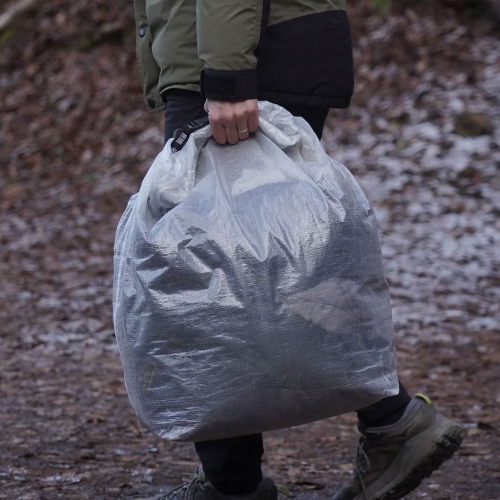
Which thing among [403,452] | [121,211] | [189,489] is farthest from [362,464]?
[121,211]

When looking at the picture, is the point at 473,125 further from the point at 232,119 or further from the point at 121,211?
the point at 232,119

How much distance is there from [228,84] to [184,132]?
195mm

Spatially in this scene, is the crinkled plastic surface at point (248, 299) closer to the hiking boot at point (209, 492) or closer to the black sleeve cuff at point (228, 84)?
the black sleeve cuff at point (228, 84)

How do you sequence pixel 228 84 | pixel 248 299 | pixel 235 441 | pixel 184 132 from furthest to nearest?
pixel 235 441
pixel 184 132
pixel 228 84
pixel 248 299

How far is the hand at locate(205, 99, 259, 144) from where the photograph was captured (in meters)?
2.11

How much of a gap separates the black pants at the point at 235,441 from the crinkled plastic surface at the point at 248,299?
0.18 m

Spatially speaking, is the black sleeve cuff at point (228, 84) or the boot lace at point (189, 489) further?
the boot lace at point (189, 489)

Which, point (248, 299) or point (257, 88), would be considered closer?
point (248, 299)

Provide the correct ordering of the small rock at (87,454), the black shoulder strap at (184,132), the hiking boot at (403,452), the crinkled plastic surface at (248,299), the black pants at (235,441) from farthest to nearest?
the small rock at (87,454) < the hiking boot at (403,452) < the black pants at (235,441) < the black shoulder strap at (184,132) < the crinkled plastic surface at (248,299)

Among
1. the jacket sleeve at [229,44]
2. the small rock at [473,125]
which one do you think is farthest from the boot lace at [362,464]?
the small rock at [473,125]

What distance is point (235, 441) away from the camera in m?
2.35

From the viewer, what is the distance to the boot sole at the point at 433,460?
2383 mm

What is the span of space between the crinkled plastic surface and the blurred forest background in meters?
0.90

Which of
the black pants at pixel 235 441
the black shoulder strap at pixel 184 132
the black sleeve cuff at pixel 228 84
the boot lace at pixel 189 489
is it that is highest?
the black sleeve cuff at pixel 228 84
